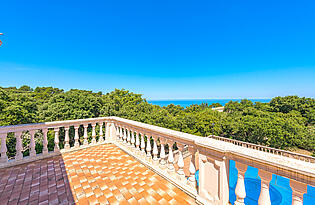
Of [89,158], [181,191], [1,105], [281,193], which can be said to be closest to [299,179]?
[181,191]

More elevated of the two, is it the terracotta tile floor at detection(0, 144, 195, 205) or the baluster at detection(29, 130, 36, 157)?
the baluster at detection(29, 130, 36, 157)

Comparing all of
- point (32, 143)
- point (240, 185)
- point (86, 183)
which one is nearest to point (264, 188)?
point (240, 185)

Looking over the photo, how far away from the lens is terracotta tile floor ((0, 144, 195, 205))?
217cm

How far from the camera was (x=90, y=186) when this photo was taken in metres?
2.47

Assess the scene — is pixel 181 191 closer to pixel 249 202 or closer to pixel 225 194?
pixel 225 194

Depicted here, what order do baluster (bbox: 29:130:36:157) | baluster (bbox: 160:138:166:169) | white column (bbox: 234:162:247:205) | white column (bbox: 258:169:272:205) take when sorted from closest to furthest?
white column (bbox: 258:169:272:205) < white column (bbox: 234:162:247:205) < baluster (bbox: 160:138:166:169) < baluster (bbox: 29:130:36:157)

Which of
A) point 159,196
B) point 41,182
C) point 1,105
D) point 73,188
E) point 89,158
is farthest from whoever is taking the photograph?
point 1,105

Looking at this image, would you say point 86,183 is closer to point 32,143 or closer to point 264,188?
point 32,143

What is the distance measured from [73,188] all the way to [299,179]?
308 centimetres

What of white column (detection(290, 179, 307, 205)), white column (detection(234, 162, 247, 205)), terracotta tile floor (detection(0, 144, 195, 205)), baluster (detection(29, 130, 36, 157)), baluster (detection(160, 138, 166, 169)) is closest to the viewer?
white column (detection(290, 179, 307, 205))

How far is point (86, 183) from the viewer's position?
2.55m

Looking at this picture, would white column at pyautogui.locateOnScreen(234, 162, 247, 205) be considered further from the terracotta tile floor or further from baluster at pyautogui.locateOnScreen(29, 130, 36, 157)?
baluster at pyautogui.locateOnScreen(29, 130, 36, 157)

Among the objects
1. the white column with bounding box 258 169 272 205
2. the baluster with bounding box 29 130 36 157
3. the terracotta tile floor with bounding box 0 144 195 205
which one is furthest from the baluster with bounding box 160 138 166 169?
the baluster with bounding box 29 130 36 157

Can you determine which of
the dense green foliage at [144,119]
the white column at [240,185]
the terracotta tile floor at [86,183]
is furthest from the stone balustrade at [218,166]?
the dense green foliage at [144,119]
